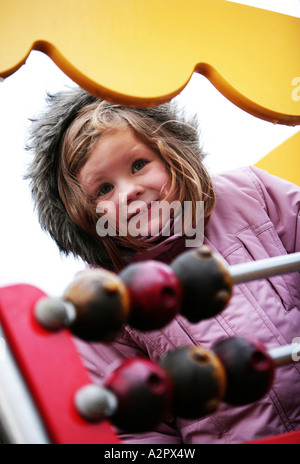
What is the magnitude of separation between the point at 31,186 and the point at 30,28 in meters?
0.41

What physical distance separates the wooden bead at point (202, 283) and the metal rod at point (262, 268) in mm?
50

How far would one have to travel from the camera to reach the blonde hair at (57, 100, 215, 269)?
2.89ft

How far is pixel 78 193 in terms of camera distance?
0.89 meters

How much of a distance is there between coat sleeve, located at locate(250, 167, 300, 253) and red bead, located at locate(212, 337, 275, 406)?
0.52m

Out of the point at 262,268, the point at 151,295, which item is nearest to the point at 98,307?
the point at 151,295

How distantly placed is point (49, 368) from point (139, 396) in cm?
7

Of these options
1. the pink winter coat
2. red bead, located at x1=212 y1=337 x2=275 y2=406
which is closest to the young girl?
the pink winter coat

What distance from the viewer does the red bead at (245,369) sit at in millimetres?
402

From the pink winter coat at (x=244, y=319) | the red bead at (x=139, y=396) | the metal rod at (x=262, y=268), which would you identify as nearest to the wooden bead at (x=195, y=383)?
the red bead at (x=139, y=396)

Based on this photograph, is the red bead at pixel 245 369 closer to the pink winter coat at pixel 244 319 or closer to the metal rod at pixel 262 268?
the metal rod at pixel 262 268

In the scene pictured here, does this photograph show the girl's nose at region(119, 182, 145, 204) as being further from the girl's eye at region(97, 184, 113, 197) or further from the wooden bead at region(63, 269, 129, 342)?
the wooden bead at region(63, 269, 129, 342)

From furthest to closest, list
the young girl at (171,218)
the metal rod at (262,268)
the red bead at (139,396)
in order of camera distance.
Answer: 1. the young girl at (171,218)
2. the metal rod at (262,268)
3. the red bead at (139,396)

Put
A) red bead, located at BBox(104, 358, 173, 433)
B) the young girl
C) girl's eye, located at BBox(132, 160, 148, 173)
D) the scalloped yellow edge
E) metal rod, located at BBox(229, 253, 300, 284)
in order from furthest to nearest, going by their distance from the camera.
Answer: girl's eye, located at BBox(132, 160, 148, 173) → the young girl → the scalloped yellow edge → metal rod, located at BBox(229, 253, 300, 284) → red bead, located at BBox(104, 358, 173, 433)

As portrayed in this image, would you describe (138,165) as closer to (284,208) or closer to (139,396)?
(284,208)
